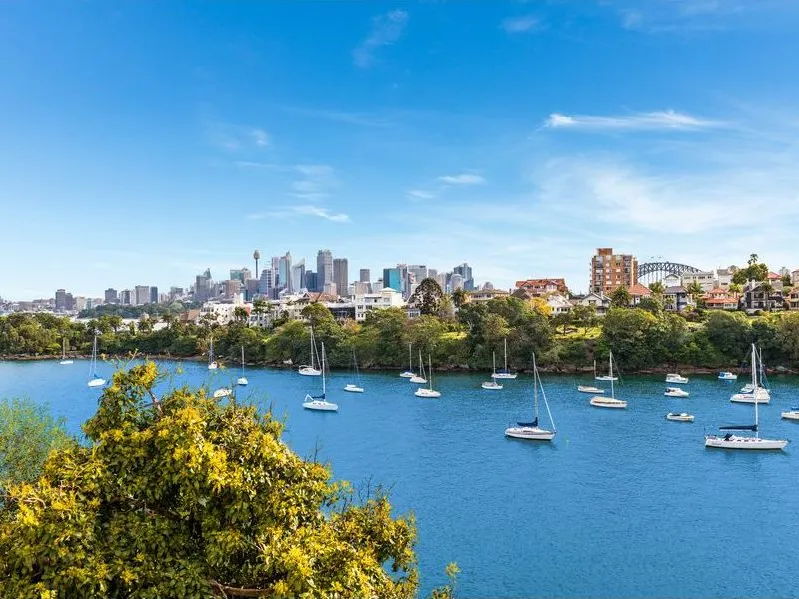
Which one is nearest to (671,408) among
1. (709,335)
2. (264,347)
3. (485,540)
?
(709,335)

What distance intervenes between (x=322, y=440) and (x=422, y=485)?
10.5 metres

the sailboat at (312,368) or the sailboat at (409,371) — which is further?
the sailboat at (312,368)

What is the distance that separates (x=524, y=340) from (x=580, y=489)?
122 ft

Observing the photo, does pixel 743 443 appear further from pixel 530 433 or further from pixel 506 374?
pixel 506 374

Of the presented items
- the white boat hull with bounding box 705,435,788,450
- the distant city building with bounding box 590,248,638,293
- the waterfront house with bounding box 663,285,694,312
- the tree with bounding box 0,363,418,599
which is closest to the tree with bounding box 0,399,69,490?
the tree with bounding box 0,363,418,599

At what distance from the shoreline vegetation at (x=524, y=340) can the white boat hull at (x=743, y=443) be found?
27.3m

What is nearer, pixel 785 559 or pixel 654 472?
pixel 785 559

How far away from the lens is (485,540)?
20.9 metres

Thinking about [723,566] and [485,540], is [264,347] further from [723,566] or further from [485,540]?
[723,566]

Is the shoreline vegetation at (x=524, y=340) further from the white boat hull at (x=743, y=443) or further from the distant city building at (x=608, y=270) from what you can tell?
the distant city building at (x=608, y=270)

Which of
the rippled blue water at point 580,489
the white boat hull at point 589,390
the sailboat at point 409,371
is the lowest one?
the rippled blue water at point 580,489

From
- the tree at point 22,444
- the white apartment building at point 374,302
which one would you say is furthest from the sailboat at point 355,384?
the tree at point 22,444

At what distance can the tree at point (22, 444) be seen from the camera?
15805 mm

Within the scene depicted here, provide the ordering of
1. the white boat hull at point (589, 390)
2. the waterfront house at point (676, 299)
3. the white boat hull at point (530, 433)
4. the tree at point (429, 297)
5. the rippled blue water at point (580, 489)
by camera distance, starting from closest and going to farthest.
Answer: the rippled blue water at point (580, 489) → the white boat hull at point (530, 433) → the white boat hull at point (589, 390) → the waterfront house at point (676, 299) → the tree at point (429, 297)
